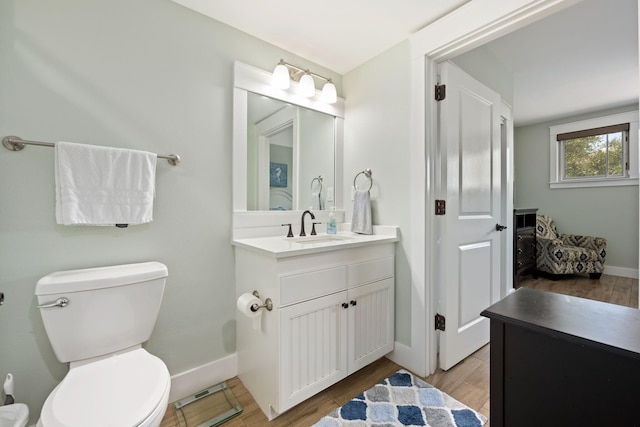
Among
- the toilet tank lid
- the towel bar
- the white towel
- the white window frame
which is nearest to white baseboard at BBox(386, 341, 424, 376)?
the toilet tank lid

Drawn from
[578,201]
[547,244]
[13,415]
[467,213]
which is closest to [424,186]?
[467,213]

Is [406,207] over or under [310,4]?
under

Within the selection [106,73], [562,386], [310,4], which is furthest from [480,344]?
[106,73]

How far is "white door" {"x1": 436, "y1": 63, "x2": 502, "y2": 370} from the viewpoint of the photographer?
1757 millimetres

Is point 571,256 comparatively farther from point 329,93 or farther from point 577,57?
point 329,93

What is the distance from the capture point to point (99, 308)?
116 cm

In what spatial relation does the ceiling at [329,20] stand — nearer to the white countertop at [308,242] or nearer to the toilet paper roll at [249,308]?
the white countertop at [308,242]

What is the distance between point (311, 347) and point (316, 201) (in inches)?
42.2

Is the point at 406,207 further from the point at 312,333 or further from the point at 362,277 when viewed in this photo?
the point at 312,333

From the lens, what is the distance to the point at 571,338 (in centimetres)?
68

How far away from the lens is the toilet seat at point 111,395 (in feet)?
2.78

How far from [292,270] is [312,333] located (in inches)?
14.4

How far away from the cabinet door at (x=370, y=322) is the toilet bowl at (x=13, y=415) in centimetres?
138

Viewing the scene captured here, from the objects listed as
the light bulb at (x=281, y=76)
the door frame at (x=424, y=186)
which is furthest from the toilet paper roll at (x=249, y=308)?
the light bulb at (x=281, y=76)
